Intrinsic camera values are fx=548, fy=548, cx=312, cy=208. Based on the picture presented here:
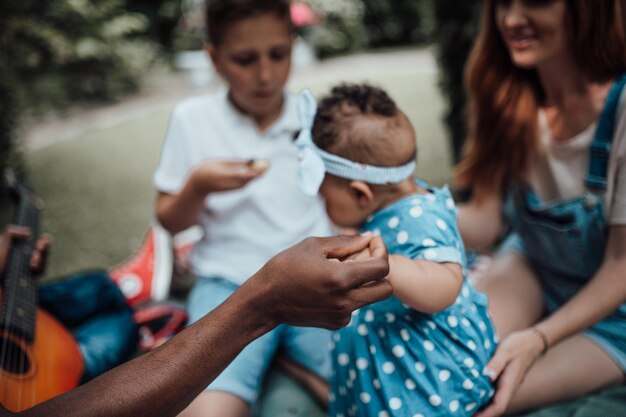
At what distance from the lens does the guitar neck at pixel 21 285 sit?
6.18 ft

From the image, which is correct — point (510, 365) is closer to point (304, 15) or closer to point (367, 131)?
point (367, 131)

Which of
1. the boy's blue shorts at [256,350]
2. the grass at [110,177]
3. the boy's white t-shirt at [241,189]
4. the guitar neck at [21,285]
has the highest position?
the boy's white t-shirt at [241,189]

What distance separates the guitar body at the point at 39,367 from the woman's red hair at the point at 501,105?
5.77ft

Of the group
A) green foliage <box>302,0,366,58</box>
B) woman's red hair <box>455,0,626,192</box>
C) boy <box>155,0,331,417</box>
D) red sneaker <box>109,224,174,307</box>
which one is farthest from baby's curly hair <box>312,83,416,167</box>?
green foliage <box>302,0,366,58</box>

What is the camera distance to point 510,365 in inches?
66.7

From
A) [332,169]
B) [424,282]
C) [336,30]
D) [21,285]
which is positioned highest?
[332,169]

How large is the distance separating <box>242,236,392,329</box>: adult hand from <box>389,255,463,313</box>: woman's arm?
2.1 inches

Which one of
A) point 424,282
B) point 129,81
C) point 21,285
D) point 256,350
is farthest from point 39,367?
point 129,81

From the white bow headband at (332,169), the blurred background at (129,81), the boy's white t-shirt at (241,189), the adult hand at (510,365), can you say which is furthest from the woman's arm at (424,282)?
the blurred background at (129,81)

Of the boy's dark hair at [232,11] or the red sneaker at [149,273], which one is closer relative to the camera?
the boy's dark hair at [232,11]

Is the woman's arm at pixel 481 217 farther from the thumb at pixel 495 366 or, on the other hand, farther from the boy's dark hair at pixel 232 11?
the boy's dark hair at pixel 232 11

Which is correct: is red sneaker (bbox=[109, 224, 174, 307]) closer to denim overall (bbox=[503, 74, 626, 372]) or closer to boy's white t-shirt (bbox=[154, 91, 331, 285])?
boy's white t-shirt (bbox=[154, 91, 331, 285])

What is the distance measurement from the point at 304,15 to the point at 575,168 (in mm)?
11609

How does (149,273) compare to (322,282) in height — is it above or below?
below
